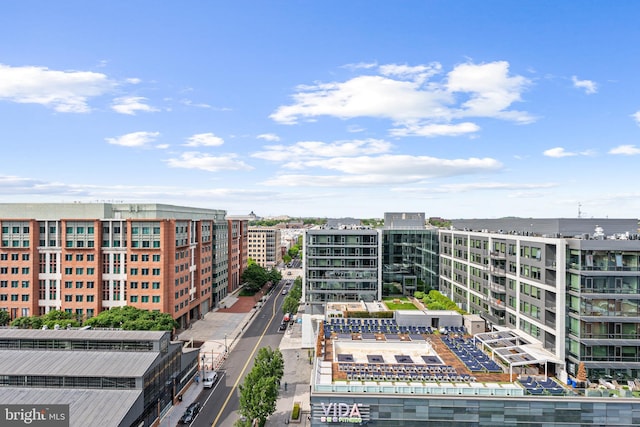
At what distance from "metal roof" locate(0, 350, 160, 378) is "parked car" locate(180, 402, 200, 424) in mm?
8838

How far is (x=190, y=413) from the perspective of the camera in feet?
174

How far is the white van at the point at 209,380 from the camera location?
6275 cm

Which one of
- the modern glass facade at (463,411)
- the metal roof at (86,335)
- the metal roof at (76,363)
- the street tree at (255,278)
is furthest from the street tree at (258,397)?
the street tree at (255,278)

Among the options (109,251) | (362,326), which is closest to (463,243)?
(362,326)

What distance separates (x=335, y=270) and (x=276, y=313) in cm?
3210

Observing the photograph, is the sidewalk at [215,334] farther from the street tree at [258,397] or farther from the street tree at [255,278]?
the street tree at [258,397]

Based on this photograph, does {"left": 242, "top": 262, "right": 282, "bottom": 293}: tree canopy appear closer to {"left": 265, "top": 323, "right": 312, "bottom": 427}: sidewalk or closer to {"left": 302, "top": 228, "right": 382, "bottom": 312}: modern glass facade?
{"left": 265, "top": 323, "right": 312, "bottom": 427}: sidewalk

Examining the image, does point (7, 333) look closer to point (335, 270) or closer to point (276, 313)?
point (335, 270)

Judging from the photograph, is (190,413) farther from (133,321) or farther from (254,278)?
(254,278)

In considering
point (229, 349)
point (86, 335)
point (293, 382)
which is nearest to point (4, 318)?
→ point (86, 335)

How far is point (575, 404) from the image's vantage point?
38031 mm

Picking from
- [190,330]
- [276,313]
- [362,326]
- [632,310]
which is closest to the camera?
[632,310]

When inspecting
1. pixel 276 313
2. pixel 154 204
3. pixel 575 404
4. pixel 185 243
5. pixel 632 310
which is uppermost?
pixel 154 204

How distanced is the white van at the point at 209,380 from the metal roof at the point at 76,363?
1452 cm
